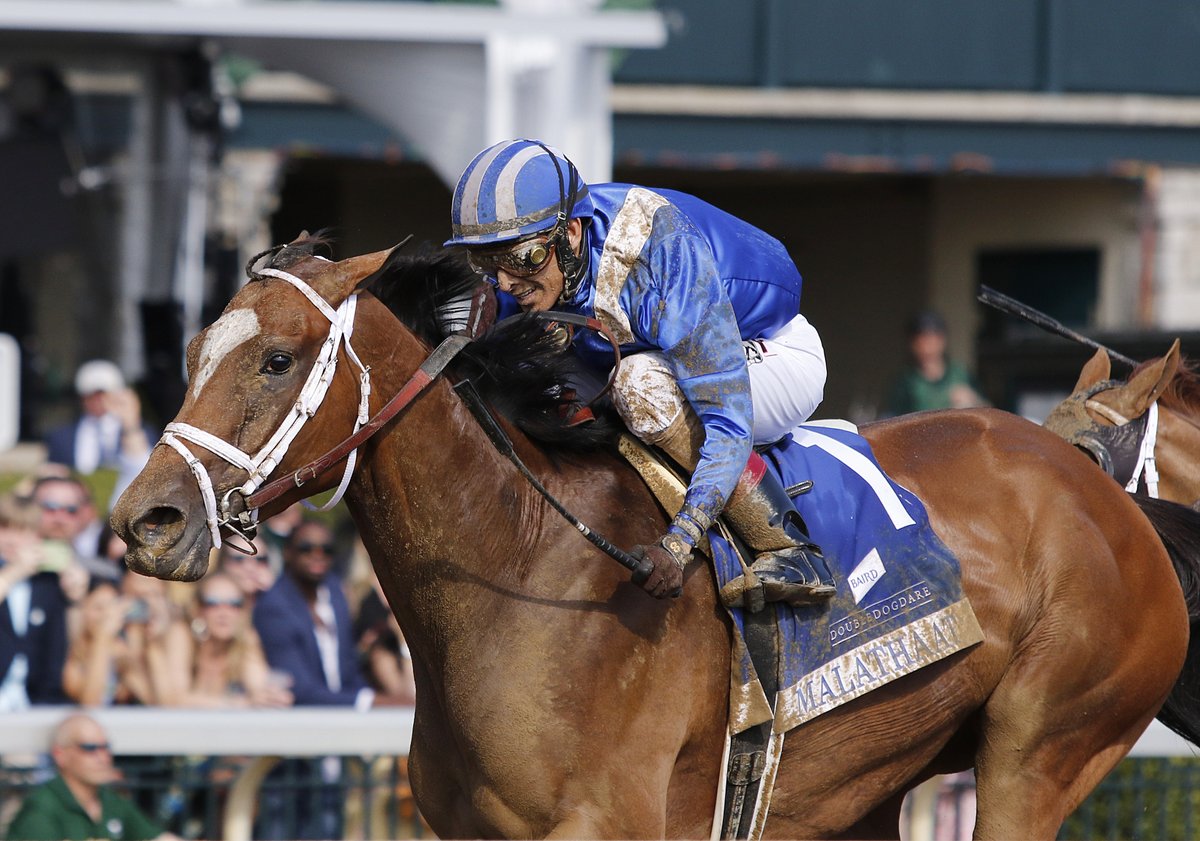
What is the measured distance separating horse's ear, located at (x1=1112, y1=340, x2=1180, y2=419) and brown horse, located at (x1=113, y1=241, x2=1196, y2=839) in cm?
64

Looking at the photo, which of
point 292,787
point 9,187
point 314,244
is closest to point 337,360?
point 314,244

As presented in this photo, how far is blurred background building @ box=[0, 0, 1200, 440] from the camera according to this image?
416 inches

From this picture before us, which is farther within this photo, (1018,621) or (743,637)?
(1018,621)

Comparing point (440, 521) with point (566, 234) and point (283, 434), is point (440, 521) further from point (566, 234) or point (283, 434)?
point (566, 234)

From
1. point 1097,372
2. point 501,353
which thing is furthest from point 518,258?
point 1097,372

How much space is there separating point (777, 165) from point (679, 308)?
876cm

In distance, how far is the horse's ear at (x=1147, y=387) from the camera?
14.4 ft

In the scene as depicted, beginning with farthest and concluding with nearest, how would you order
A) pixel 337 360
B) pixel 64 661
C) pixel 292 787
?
pixel 64 661, pixel 292 787, pixel 337 360

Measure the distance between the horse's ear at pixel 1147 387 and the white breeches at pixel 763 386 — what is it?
4.17ft

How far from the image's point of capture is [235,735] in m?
4.59

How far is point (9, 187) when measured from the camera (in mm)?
10375

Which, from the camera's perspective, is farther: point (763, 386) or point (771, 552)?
point (763, 386)

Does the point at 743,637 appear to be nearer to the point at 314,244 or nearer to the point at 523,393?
the point at 523,393

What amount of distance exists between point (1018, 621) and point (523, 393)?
1.31 m
